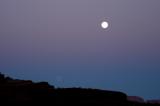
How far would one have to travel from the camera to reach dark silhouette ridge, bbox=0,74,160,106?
4478 centimetres

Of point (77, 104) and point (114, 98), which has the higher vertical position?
point (114, 98)

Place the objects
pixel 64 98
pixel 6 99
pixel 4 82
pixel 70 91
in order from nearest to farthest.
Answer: pixel 6 99 → pixel 64 98 → pixel 70 91 → pixel 4 82

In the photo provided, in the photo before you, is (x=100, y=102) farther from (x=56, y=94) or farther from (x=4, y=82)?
(x=4, y=82)

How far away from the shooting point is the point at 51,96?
1848 inches

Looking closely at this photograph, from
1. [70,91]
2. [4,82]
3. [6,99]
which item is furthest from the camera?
[4,82]

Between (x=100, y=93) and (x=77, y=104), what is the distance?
7.46 meters

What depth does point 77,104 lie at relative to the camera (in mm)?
46250

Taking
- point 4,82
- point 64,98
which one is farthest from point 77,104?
point 4,82

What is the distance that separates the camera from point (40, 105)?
145 ft

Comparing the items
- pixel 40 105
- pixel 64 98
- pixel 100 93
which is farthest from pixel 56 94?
pixel 100 93

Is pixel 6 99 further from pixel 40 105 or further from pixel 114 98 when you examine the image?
pixel 114 98

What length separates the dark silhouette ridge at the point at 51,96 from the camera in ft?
147

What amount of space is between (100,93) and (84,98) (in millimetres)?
4205

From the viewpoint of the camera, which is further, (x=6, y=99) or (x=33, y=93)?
(x=33, y=93)
